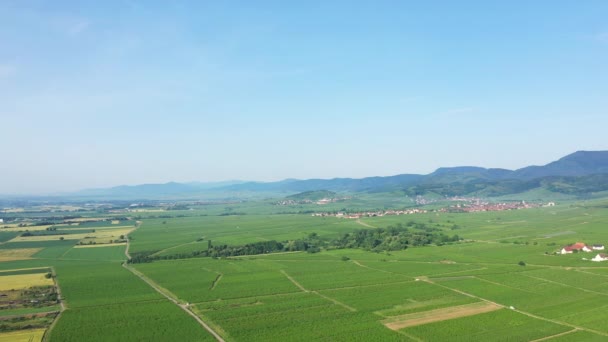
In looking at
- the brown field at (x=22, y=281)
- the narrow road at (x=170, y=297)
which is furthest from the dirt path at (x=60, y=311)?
the narrow road at (x=170, y=297)

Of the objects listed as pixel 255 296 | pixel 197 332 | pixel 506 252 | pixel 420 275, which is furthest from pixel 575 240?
pixel 197 332

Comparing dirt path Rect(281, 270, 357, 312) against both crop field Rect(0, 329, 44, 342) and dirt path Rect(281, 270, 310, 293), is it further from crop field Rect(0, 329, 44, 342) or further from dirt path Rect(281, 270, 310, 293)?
crop field Rect(0, 329, 44, 342)

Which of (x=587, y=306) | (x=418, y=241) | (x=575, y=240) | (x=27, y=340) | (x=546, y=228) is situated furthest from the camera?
(x=546, y=228)

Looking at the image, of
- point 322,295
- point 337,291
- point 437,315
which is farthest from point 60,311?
point 437,315

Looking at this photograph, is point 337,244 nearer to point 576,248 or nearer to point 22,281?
point 576,248

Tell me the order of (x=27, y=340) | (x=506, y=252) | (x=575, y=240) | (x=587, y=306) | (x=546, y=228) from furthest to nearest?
(x=546, y=228)
(x=575, y=240)
(x=506, y=252)
(x=587, y=306)
(x=27, y=340)

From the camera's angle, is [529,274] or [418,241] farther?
[418,241]

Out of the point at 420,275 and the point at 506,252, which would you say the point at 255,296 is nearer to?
the point at 420,275
